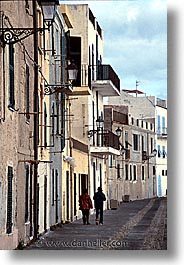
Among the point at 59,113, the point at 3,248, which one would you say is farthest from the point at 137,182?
the point at 3,248

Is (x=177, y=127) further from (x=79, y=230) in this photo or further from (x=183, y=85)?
(x=79, y=230)

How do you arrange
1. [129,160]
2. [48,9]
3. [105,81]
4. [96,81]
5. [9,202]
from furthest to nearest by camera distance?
1. [129,160]
2. [96,81]
3. [105,81]
4. [48,9]
5. [9,202]

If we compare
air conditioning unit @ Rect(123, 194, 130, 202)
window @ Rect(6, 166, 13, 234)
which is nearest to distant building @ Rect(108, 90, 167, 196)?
air conditioning unit @ Rect(123, 194, 130, 202)

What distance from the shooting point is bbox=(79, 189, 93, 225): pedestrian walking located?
567cm

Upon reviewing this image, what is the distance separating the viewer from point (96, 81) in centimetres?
582

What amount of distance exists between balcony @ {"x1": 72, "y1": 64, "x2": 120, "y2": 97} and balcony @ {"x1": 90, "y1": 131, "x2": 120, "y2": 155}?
238 mm

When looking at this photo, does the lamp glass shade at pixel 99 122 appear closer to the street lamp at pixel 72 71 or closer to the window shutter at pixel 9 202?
the street lamp at pixel 72 71

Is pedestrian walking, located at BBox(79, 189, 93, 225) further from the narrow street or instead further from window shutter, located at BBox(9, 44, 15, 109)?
window shutter, located at BBox(9, 44, 15, 109)

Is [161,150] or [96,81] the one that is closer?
[161,150]

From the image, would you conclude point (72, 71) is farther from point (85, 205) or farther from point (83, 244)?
point (83, 244)

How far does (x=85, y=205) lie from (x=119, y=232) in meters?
0.26

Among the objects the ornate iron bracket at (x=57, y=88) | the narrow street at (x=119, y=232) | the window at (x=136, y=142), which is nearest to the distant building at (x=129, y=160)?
the window at (x=136, y=142)

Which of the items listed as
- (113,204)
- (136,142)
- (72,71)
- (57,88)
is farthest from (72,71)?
(113,204)

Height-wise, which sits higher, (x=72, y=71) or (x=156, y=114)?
(x=72, y=71)
